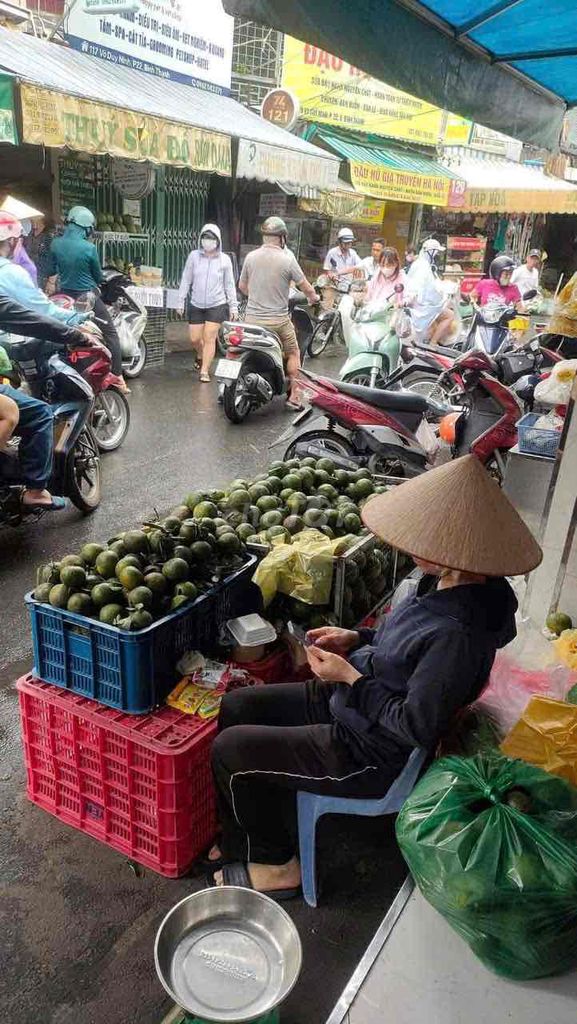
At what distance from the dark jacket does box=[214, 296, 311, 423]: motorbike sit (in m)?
Answer: 5.72

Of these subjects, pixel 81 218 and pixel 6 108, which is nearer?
pixel 6 108

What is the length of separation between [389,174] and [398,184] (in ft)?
1.18

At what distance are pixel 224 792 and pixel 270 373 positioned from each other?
6215 millimetres

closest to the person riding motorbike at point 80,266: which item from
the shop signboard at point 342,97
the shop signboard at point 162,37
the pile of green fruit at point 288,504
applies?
the shop signboard at point 162,37

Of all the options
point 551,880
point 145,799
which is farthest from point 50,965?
point 551,880

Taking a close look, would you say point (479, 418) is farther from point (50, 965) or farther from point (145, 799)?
point (50, 965)


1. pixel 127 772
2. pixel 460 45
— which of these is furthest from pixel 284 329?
pixel 127 772

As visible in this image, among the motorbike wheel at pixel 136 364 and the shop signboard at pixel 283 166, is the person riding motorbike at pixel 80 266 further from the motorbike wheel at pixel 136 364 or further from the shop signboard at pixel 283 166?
the shop signboard at pixel 283 166

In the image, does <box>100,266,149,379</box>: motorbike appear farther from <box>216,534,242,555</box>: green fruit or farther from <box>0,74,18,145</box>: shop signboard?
<box>216,534,242,555</box>: green fruit

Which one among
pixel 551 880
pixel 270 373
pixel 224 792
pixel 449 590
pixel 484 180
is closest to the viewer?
pixel 551 880

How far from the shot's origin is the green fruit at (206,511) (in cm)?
320

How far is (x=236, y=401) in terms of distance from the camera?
784 centimetres

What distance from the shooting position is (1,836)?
2.67m

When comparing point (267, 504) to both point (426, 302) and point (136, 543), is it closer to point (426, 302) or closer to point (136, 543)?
point (136, 543)
